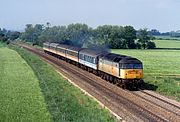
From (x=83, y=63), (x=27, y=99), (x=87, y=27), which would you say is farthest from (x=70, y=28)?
(x=27, y=99)

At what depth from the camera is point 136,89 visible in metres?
40.2

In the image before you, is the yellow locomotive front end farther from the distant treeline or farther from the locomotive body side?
the distant treeline

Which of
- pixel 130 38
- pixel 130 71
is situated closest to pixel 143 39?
pixel 130 38

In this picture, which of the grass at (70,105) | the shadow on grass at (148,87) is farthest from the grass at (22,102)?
the shadow on grass at (148,87)

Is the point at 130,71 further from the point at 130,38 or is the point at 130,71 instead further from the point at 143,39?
the point at 143,39

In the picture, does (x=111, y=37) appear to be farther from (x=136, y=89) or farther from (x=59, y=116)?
(x=59, y=116)

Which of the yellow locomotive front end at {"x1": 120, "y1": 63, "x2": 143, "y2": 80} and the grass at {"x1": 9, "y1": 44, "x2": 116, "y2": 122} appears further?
the yellow locomotive front end at {"x1": 120, "y1": 63, "x2": 143, "y2": 80}

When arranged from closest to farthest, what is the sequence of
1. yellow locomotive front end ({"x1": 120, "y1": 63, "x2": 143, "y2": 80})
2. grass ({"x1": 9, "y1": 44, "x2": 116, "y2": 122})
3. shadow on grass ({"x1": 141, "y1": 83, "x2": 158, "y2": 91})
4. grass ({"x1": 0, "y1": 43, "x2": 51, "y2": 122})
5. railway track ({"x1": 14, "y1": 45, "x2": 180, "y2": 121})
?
grass ({"x1": 0, "y1": 43, "x2": 51, "y2": 122}), grass ({"x1": 9, "y1": 44, "x2": 116, "y2": 122}), railway track ({"x1": 14, "y1": 45, "x2": 180, "y2": 121}), yellow locomotive front end ({"x1": 120, "y1": 63, "x2": 143, "y2": 80}), shadow on grass ({"x1": 141, "y1": 83, "x2": 158, "y2": 91})

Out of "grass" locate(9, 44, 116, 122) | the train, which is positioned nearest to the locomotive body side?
the train

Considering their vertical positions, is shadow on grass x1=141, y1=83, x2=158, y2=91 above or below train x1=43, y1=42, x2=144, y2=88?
below

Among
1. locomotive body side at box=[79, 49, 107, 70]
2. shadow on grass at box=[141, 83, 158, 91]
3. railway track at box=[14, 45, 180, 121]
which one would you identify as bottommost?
shadow on grass at box=[141, 83, 158, 91]

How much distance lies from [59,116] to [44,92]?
38.0 ft

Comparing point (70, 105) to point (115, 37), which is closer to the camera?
point (70, 105)

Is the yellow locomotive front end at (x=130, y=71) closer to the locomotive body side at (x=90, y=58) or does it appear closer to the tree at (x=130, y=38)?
the locomotive body side at (x=90, y=58)
